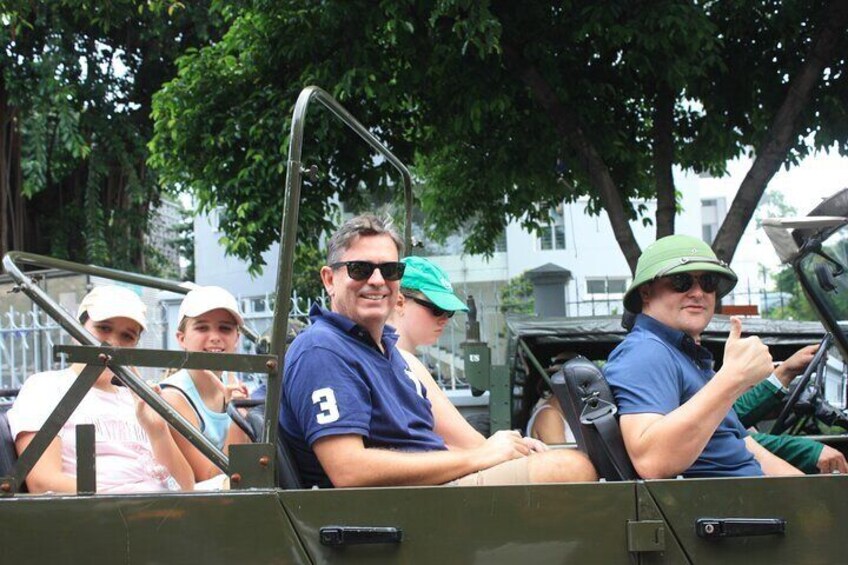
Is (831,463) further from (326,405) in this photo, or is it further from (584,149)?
(584,149)

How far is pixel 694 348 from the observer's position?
2.82 meters

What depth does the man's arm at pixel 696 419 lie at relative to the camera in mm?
2398

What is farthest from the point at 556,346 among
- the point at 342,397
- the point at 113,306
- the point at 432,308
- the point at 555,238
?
the point at 555,238

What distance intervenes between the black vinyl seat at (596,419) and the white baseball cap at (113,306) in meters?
1.58

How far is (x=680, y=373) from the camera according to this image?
8.91ft

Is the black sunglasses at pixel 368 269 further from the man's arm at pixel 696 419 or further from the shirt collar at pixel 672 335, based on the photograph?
the man's arm at pixel 696 419

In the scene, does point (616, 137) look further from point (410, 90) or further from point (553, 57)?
point (410, 90)

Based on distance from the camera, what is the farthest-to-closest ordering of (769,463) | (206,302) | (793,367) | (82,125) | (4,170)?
1. (4,170)
2. (82,125)
3. (793,367)
4. (206,302)
5. (769,463)

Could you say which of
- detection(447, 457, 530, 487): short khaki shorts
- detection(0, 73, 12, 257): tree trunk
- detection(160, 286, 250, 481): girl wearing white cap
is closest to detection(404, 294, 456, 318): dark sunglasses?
detection(160, 286, 250, 481): girl wearing white cap

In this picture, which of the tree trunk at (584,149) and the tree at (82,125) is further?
the tree at (82,125)

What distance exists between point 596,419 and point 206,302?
1.63 m

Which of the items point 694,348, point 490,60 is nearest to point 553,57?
point 490,60

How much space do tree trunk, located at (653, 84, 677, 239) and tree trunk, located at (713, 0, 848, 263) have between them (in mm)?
535

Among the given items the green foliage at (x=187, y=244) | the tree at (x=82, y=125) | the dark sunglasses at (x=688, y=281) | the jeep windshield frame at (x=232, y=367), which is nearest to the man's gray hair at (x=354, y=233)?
the jeep windshield frame at (x=232, y=367)
